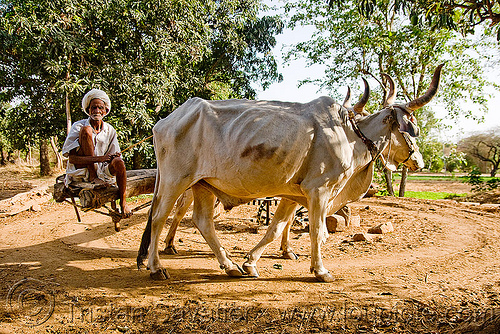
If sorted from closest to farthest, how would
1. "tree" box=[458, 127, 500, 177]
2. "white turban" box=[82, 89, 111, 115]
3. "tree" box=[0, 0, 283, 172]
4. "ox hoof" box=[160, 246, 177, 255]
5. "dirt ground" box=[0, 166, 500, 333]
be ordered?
"dirt ground" box=[0, 166, 500, 333], "white turban" box=[82, 89, 111, 115], "ox hoof" box=[160, 246, 177, 255], "tree" box=[0, 0, 283, 172], "tree" box=[458, 127, 500, 177]

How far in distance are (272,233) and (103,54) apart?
9.33 m

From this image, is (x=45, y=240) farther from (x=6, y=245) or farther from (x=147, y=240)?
(x=147, y=240)

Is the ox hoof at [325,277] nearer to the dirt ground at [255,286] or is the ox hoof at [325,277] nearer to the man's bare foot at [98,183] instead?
the dirt ground at [255,286]

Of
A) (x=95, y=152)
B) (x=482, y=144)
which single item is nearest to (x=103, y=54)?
(x=95, y=152)

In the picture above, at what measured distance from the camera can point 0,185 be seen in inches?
526

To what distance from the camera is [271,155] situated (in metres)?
3.89

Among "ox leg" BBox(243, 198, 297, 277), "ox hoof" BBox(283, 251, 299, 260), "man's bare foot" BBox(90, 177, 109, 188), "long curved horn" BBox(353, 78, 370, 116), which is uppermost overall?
"long curved horn" BBox(353, 78, 370, 116)

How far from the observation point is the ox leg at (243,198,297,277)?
4.27 metres

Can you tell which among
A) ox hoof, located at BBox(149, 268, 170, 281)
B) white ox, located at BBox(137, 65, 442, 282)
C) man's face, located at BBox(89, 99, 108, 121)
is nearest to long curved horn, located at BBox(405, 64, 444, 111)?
white ox, located at BBox(137, 65, 442, 282)

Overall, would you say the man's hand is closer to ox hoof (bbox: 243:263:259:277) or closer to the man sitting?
the man sitting

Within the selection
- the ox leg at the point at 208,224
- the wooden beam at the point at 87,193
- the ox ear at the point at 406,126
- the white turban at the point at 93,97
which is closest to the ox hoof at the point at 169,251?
the ox leg at the point at 208,224

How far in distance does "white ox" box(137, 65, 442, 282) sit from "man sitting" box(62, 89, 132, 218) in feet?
1.71

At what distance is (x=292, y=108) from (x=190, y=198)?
206 centimetres

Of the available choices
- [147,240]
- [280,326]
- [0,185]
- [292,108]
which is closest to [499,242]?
[292,108]
